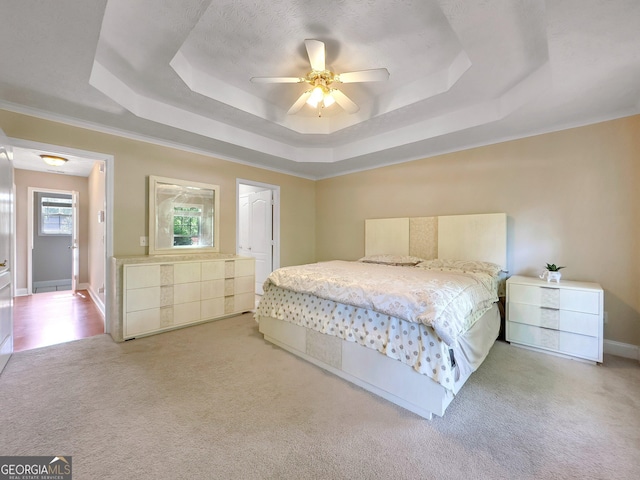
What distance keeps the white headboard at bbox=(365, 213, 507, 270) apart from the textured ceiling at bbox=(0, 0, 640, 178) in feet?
3.55

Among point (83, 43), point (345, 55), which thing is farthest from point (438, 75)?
point (83, 43)

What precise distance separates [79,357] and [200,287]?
1344 mm

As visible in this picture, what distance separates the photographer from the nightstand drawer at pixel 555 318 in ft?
8.16

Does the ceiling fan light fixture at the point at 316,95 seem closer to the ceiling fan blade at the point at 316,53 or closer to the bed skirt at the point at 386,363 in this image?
the ceiling fan blade at the point at 316,53

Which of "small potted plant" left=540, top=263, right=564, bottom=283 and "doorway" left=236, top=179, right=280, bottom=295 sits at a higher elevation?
"doorway" left=236, top=179, right=280, bottom=295

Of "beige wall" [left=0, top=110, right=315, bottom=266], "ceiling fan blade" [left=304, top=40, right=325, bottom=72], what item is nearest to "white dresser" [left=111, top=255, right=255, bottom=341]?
"beige wall" [left=0, top=110, right=315, bottom=266]

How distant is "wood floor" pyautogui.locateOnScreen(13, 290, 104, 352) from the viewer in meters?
3.06

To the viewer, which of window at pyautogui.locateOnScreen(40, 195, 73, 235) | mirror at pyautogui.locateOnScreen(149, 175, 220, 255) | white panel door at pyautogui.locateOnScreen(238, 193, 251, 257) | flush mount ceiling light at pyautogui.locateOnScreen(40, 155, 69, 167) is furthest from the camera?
window at pyautogui.locateOnScreen(40, 195, 73, 235)

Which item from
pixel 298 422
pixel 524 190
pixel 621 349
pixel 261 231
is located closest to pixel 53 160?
pixel 261 231

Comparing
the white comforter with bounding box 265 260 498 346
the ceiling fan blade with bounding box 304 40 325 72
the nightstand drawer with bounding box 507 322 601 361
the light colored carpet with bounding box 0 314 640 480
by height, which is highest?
the ceiling fan blade with bounding box 304 40 325 72

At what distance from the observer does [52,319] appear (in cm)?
377

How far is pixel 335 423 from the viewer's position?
1714 mm

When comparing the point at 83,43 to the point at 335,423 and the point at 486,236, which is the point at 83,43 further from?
the point at 486,236

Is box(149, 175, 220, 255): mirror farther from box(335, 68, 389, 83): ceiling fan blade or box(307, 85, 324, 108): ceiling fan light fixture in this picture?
box(335, 68, 389, 83): ceiling fan blade
